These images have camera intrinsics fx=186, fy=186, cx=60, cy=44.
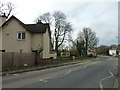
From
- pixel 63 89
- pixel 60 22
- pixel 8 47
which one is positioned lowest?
pixel 63 89

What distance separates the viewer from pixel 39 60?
27766 mm

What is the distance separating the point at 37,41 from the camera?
34.9 m

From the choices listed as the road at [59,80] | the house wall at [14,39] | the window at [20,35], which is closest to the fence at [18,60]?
the road at [59,80]

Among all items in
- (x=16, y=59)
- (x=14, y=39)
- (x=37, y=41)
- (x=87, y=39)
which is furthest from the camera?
(x=87, y=39)

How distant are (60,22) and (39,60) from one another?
33475 millimetres

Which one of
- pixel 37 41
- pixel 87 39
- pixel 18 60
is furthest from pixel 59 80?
pixel 87 39

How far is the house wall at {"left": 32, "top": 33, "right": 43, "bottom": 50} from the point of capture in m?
34.7

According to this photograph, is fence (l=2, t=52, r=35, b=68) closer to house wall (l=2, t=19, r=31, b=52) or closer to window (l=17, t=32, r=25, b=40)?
house wall (l=2, t=19, r=31, b=52)

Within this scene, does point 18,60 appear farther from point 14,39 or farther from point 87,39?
point 87,39

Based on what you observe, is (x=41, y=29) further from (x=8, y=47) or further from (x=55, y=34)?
(x=55, y=34)

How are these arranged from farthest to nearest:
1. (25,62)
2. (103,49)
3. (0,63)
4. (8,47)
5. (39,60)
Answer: (103,49) → (8,47) → (39,60) → (25,62) → (0,63)

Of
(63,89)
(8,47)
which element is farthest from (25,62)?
(63,89)

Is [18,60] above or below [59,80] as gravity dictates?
above

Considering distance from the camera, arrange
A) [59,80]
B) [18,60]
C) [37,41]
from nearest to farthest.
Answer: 1. [59,80]
2. [18,60]
3. [37,41]
